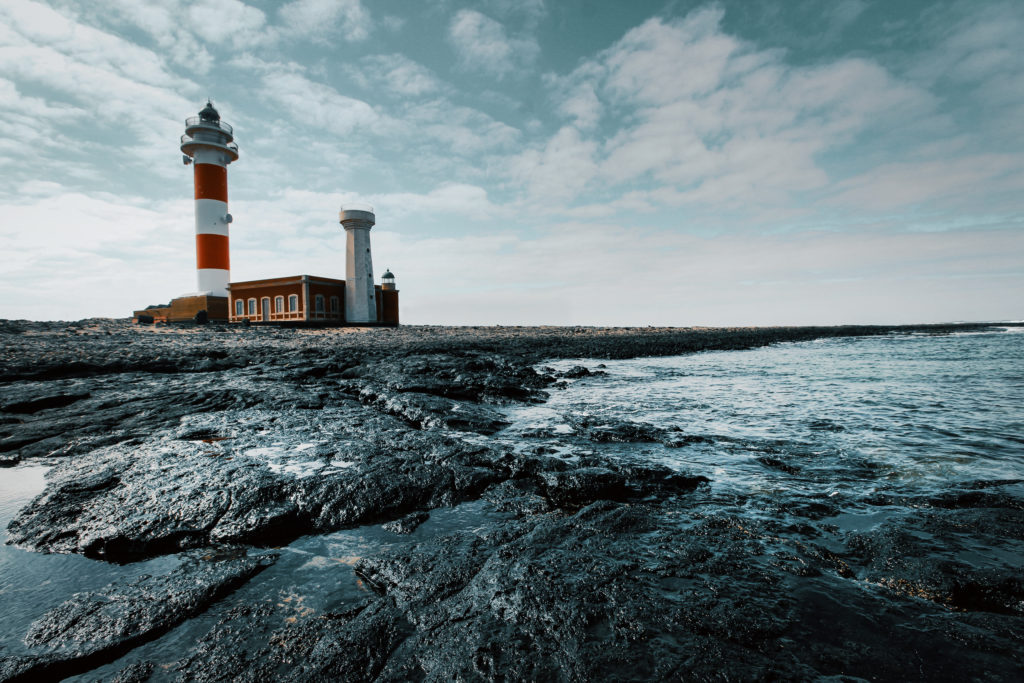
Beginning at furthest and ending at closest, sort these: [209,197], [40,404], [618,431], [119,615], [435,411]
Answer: [209,197]
[435,411]
[40,404]
[618,431]
[119,615]

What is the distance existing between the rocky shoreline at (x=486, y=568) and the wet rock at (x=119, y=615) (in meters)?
0.01

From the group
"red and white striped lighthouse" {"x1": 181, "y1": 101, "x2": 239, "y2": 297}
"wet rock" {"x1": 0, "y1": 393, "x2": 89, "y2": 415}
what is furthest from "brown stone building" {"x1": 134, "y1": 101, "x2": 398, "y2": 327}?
"wet rock" {"x1": 0, "y1": 393, "x2": 89, "y2": 415}

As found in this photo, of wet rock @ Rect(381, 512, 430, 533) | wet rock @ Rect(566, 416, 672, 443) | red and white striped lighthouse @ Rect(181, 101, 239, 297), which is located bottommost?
wet rock @ Rect(381, 512, 430, 533)

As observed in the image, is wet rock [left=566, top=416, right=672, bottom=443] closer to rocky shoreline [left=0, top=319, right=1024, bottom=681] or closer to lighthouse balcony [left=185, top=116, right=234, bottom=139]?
rocky shoreline [left=0, top=319, right=1024, bottom=681]

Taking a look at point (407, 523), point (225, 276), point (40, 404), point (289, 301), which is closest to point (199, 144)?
point (225, 276)

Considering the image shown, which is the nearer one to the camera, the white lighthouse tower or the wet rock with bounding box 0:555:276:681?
the wet rock with bounding box 0:555:276:681

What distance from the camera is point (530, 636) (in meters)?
2.12

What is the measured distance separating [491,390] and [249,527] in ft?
19.0

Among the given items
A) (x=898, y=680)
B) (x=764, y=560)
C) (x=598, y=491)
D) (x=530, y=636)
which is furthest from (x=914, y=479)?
(x=530, y=636)

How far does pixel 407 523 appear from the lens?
11.1ft

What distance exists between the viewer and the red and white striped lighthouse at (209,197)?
36281mm

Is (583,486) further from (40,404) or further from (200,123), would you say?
(200,123)

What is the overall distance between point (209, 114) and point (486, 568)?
4744 cm

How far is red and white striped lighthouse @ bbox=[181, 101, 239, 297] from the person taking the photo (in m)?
36.3
